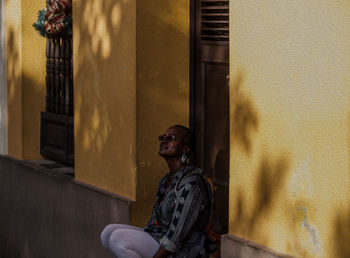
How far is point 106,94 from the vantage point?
677cm

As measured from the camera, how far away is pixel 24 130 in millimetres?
9055

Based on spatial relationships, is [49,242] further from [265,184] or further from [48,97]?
[265,184]

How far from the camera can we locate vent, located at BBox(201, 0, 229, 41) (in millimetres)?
5992

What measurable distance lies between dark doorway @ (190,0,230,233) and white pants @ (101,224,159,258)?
2.39 ft

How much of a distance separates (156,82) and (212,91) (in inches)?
18.9

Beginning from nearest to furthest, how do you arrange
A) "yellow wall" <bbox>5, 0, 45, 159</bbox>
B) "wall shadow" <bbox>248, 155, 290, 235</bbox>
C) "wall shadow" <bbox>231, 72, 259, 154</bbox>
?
"wall shadow" <bbox>248, 155, 290, 235</bbox>
"wall shadow" <bbox>231, 72, 259, 154</bbox>
"yellow wall" <bbox>5, 0, 45, 159</bbox>

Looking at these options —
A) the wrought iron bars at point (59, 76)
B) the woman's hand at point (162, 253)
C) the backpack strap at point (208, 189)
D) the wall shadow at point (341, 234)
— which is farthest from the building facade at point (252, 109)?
the wrought iron bars at point (59, 76)

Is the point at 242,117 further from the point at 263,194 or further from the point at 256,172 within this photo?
the point at 263,194

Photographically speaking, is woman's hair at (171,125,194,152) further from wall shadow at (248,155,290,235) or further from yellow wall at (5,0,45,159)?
yellow wall at (5,0,45,159)

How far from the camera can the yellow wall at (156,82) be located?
247 inches

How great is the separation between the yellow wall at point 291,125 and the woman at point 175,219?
300 mm

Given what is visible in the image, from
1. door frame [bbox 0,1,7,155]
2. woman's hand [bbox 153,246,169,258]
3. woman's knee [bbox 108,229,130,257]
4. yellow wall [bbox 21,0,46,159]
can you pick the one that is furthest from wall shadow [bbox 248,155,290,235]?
door frame [bbox 0,1,7,155]

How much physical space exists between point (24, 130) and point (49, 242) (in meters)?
1.60

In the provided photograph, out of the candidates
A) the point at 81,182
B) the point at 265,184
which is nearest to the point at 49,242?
the point at 81,182
